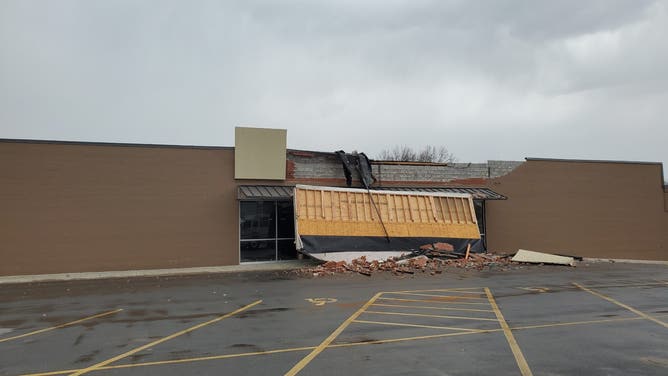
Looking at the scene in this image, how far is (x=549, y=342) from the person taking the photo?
7.75m

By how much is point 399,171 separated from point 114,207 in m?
13.3

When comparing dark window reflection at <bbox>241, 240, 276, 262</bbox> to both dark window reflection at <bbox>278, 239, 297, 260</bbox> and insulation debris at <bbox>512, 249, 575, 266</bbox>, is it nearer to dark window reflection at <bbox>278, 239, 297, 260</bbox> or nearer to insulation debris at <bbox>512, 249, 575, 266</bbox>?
dark window reflection at <bbox>278, 239, 297, 260</bbox>

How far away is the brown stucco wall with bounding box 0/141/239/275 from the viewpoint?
1894 cm

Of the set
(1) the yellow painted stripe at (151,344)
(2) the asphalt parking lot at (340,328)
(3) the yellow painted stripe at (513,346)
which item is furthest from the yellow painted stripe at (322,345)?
(3) the yellow painted stripe at (513,346)

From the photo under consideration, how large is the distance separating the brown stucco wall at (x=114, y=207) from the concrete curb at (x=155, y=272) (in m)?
0.50

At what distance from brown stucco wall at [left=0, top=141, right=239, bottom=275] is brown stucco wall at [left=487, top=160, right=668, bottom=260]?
14.2 metres

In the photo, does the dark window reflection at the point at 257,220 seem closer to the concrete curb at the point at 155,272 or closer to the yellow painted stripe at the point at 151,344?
the concrete curb at the point at 155,272

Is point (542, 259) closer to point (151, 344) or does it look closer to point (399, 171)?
point (399, 171)

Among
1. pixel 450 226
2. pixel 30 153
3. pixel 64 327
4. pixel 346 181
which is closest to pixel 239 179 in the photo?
pixel 346 181

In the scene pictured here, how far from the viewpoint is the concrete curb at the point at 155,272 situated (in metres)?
17.7

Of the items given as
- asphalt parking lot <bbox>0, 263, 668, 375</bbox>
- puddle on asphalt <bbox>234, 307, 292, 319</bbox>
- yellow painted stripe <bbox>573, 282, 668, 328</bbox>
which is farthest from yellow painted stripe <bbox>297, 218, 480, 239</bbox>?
puddle on asphalt <bbox>234, 307, 292, 319</bbox>

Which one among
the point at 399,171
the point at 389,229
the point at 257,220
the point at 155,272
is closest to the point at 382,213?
the point at 389,229

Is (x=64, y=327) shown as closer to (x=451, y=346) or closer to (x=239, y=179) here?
(x=451, y=346)

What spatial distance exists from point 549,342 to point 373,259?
42.3 feet
